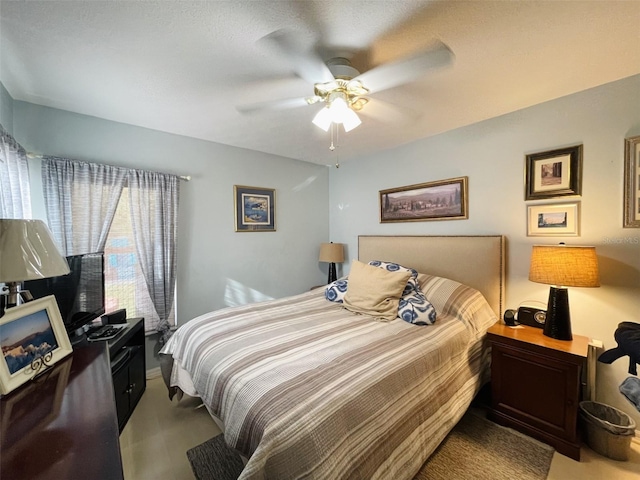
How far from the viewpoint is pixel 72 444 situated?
0.71 metres

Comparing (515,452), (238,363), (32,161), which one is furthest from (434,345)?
(32,161)

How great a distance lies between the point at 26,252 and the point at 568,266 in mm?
2927

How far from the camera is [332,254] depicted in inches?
142

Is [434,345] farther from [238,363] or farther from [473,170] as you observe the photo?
[473,170]

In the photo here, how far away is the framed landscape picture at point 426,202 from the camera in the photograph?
2.61 metres

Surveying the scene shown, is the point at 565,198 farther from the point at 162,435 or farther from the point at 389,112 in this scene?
the point at 162,435

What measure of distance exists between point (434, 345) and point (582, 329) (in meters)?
1.27

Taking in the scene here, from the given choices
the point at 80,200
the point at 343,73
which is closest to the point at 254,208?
the point at 80,200

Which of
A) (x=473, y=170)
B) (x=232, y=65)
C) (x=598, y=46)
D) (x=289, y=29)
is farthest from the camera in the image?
(x=473, y=170)

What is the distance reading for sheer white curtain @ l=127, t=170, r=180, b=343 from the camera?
96.0 inches

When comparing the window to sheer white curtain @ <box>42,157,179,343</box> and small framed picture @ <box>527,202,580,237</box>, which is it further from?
small framed picture @ <box>527,202,580,237</box>

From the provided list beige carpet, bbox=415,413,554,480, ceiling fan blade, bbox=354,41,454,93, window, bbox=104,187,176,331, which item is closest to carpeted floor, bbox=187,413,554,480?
beige carpet, bbox=415,413,554,480

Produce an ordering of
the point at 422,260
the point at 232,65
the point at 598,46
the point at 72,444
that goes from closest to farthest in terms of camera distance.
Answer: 1. the point at 72,444
2. the point at 598,46
3. the point at 232,65
4. the point at 422,260

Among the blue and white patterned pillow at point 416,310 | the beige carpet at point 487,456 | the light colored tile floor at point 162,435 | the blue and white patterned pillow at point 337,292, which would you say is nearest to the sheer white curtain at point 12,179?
the light colored tile floor at point 162,435
